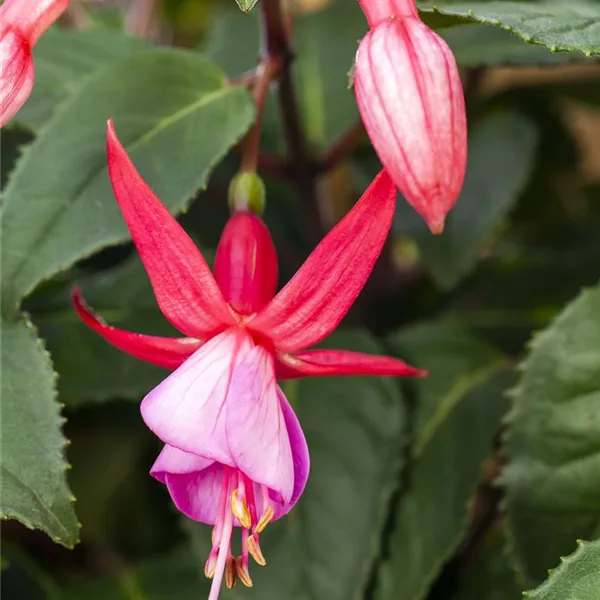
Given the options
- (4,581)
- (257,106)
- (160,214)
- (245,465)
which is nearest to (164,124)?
(257,106)

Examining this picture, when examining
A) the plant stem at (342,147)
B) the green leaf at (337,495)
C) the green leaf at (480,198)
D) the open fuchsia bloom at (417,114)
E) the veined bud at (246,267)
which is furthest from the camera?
the green leaf at (480,198)

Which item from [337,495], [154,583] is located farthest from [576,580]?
[154,583]

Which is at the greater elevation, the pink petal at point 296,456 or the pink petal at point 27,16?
the pink petal at point 27,16

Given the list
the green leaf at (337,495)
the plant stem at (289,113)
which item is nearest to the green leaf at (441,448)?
the green leaf at (337,495)

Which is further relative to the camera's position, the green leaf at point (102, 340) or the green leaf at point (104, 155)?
the green leaf at point (102, 340)

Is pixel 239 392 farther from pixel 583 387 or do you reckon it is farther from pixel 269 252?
pixel 583 387

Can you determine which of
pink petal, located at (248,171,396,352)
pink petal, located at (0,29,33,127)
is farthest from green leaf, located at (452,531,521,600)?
pink petal, located at (0,29,33,127)

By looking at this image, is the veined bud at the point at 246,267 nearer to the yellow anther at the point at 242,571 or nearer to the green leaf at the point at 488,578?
the yellow anther at the point at 242,571
